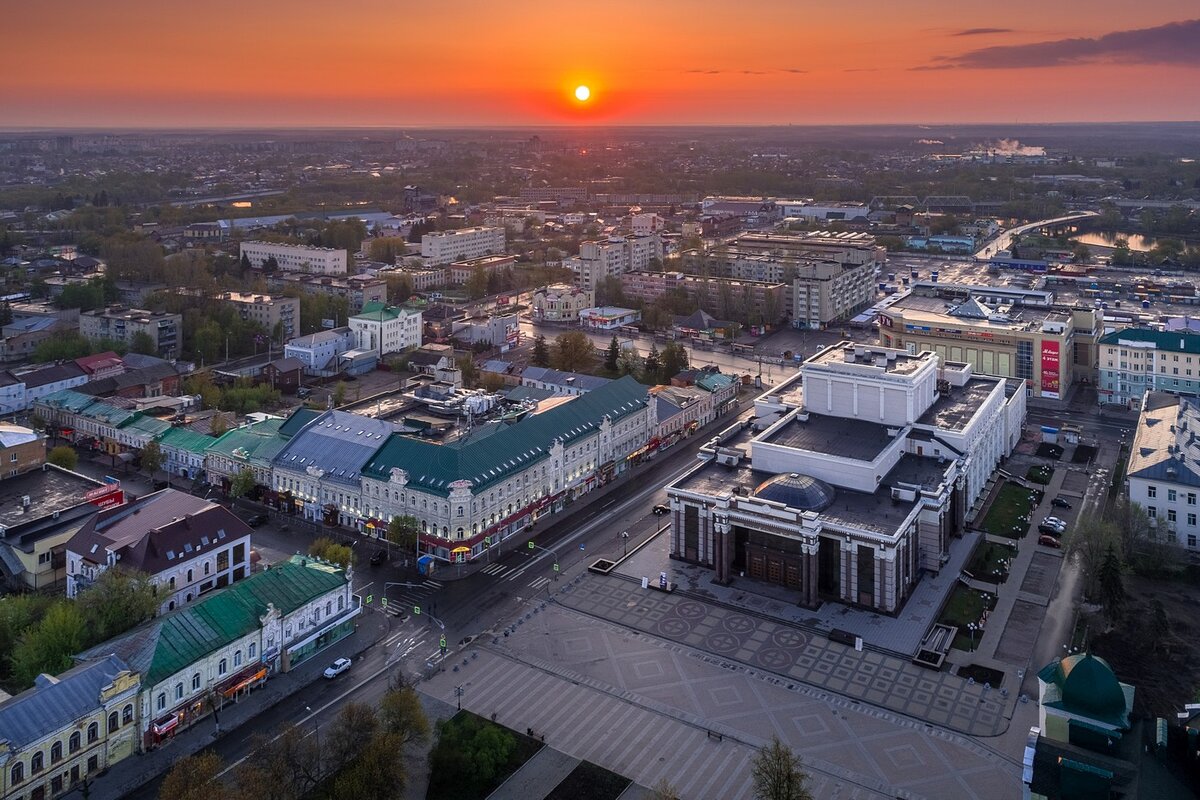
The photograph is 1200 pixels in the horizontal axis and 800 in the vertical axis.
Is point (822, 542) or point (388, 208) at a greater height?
point (388, 208)

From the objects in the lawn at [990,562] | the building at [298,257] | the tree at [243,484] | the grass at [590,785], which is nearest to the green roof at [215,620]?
the grass at [590,785]

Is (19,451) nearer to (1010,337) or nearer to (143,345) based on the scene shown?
(143,345)

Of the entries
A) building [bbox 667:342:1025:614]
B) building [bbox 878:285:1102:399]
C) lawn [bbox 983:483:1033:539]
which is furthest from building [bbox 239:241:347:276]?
lawn [bbox 983:483:1033:539]

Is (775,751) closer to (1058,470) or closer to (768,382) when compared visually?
(1058,470)

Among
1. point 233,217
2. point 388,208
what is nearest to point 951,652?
point 233,217

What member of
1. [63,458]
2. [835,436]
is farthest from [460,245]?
[835,436]

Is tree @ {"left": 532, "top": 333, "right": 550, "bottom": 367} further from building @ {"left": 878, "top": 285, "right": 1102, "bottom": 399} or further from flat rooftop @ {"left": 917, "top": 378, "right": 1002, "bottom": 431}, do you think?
flat rooftop @ {"left": 917, "top": 378, "right": 1002, "bottom": 431}

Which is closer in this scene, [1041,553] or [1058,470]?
[1041,553]

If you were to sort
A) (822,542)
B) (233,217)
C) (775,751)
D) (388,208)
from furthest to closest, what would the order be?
1. (388,208)
2. (233,217)
3. (822,542)
4. (775,751)
